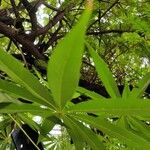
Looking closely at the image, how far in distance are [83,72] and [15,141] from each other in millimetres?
904

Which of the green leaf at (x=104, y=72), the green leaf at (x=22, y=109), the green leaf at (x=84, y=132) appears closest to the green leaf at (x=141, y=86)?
the green leaf at (x=104, y=72)

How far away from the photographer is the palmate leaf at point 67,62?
19.1 inches

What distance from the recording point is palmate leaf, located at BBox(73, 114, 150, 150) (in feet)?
2.33

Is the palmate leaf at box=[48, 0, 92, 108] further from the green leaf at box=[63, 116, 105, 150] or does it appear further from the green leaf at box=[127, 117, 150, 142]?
the green leaf at box=[127, 117, 150, 142]

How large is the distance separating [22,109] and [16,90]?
0.13 ft

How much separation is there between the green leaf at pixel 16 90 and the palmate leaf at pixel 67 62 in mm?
74

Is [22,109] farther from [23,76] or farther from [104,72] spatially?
[104,72]

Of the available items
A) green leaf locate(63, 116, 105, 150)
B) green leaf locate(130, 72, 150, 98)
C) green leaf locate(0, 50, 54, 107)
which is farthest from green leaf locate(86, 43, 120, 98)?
green leaf locate(0, 50, 54, 107)

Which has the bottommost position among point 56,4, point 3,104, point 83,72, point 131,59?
point 3,104

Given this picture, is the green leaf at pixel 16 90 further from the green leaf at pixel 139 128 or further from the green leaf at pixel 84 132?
the green leaf at pixel 139 128

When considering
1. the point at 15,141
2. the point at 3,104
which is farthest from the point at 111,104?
the point at 15,141

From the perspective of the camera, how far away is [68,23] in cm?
219

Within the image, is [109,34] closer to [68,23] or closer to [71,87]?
[68,23]

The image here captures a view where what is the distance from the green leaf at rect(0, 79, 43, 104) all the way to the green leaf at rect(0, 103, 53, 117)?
22 mm
